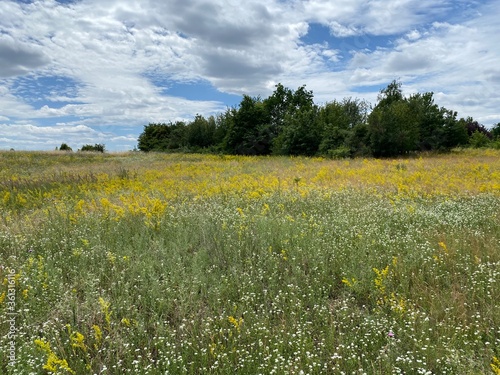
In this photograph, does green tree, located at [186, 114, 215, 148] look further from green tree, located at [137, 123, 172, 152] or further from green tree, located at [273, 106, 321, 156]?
green tree, located at [273, 106, 321, 156]

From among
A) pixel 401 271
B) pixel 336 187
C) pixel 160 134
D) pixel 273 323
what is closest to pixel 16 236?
pixel 273 323

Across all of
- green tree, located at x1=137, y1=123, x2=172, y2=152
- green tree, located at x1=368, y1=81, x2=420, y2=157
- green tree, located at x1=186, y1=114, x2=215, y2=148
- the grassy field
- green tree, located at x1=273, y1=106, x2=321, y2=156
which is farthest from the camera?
green tree, located at x1=137, y1=123, x2=172, y2=152

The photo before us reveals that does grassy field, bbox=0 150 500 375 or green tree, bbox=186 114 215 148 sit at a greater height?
green tree, bbox=186 114 215 148

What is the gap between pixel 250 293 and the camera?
12.3 ft

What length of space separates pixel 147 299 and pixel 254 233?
247 cm

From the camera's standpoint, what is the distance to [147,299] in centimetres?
377

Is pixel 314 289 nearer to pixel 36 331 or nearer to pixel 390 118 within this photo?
pixel 36 331

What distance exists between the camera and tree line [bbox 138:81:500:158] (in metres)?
27.6

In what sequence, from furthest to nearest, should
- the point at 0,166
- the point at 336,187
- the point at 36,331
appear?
the point at 0,166, the point at 336,187, the point at 36,331

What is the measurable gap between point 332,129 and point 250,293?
2929 cm

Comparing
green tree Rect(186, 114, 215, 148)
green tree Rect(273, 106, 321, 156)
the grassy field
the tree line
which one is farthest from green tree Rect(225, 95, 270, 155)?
the grassy field

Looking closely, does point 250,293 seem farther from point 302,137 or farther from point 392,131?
point 302,137

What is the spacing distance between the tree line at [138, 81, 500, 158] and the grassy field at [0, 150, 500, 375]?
22121 millimetres

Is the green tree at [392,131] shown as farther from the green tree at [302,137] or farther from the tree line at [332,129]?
the green tree at [302,137]
